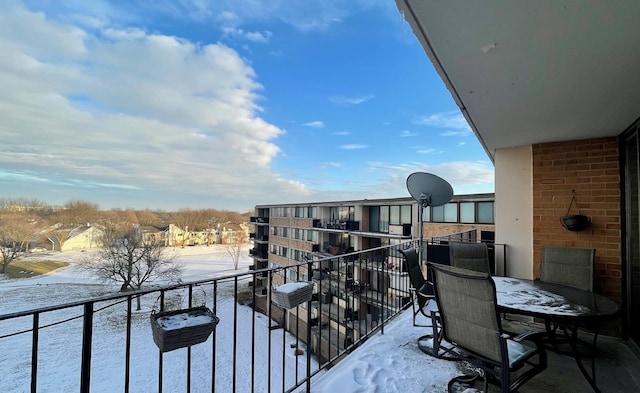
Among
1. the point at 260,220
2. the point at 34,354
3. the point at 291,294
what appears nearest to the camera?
the point at 34,354

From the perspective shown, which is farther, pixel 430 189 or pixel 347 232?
pixel 347 232

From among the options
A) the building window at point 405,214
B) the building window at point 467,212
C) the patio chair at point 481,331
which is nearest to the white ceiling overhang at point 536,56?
the patio chair at point 481,331

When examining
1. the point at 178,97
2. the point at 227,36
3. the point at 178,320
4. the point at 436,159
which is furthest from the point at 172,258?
the point at 178,320

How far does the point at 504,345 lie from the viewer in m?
1.48

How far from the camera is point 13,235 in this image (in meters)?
13.6

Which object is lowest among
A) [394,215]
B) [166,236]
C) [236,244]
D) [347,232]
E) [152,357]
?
[152,357]

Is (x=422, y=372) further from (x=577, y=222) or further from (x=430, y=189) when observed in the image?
(x=577, y=222)

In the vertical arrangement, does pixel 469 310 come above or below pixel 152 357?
above

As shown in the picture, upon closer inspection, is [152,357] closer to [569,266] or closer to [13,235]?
[13,235]

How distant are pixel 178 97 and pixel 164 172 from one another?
12.7 m

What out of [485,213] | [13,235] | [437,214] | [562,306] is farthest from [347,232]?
[13,235]

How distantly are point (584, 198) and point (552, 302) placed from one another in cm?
190

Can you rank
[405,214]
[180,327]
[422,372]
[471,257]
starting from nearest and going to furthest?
[180,327]
[422,372]
[471,257]
[405,214]

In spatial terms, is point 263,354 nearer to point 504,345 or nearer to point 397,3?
point 504,345
